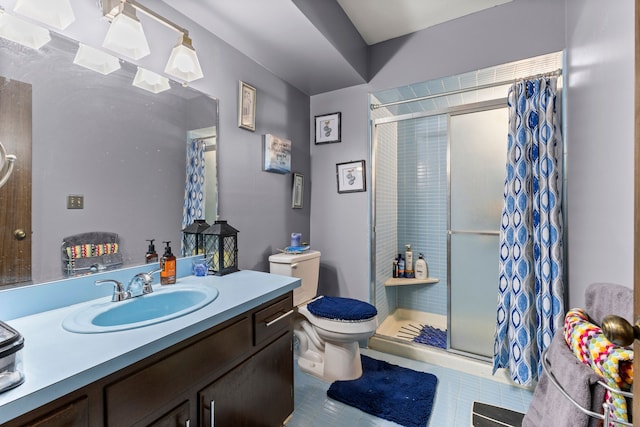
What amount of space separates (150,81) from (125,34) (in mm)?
227

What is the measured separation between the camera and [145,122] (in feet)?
4.70

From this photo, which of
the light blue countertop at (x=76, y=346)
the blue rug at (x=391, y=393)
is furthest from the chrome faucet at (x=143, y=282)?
the blue rug at (x=391, y=393)

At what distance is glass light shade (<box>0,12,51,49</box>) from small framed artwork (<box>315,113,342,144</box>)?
187 cm

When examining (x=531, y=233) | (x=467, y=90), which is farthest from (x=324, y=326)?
(x=467, y=90)

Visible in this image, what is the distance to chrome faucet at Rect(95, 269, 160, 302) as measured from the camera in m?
1.17

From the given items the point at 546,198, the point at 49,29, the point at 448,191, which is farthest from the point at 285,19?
the point at 546,198

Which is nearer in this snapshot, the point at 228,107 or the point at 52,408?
the point at 52,408

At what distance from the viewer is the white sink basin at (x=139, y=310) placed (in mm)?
900

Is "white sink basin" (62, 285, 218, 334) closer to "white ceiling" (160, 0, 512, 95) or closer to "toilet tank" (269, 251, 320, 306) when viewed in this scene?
"toilet tank" (269, 251, 320, 306)

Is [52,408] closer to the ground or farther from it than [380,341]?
farther from it

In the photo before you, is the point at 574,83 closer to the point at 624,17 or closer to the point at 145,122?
the point at 624,17

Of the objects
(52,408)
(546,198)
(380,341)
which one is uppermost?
(546,198)

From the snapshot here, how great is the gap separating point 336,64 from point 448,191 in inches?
50.6

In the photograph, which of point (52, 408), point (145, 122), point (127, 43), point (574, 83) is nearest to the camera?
point (52, 408)
